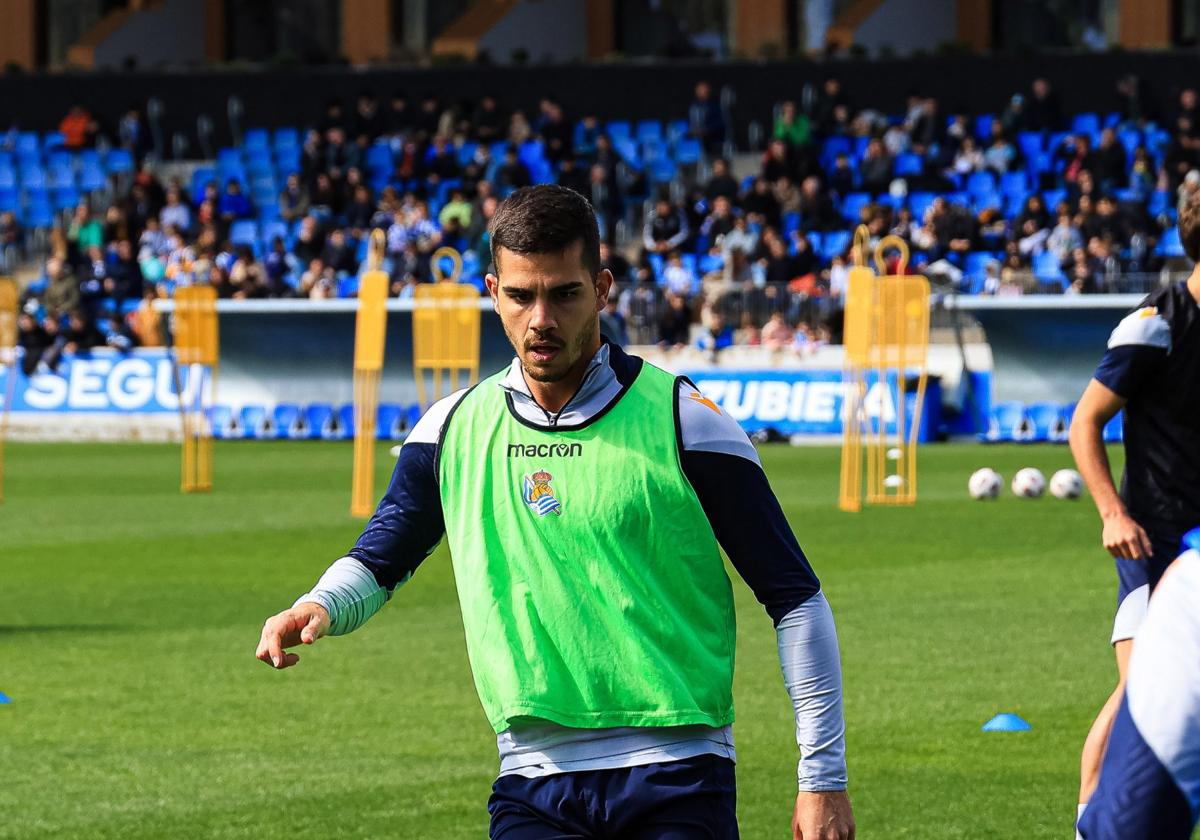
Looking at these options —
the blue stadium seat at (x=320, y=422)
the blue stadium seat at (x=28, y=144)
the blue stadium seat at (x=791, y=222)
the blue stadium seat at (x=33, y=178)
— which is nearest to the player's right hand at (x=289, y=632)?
the blue stadium seat at (x=320, y=422)

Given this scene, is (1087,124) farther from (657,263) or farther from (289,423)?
(289,423)

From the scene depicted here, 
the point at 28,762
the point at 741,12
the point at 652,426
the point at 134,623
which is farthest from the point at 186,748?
the point at 741,12

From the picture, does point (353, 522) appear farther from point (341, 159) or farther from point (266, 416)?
point (341, 159)

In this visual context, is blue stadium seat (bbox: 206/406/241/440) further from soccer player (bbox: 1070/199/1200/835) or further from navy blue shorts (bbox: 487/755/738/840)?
navy blue shorts (bbox: 487/755/738/840)

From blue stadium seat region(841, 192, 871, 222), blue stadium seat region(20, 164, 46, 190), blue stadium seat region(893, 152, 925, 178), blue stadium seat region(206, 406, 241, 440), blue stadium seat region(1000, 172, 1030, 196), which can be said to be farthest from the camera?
blue stadium seat region(20, 164, 46, 190)

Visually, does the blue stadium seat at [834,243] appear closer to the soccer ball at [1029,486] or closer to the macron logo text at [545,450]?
the soccer ball at [1029,486]

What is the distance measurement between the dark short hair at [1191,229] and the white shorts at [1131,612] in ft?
3.08

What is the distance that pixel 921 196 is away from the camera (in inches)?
1358

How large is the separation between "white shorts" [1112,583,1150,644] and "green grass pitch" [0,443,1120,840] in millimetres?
1314

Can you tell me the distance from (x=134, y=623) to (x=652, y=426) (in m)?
9.15

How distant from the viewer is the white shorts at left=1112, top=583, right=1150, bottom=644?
19.9 ft

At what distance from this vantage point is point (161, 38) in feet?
163

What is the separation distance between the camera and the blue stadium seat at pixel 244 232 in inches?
1540

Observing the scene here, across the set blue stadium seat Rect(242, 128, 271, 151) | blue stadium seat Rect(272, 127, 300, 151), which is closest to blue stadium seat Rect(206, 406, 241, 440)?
blue stadium seat Rect(272, 127, 300, 151)
